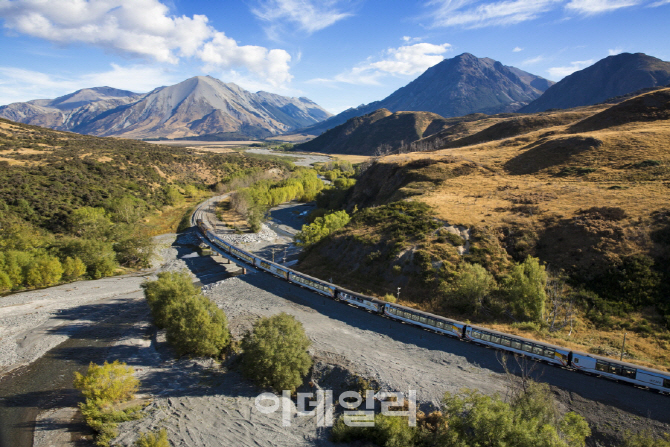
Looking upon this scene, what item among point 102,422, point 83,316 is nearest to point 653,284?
point 102,422

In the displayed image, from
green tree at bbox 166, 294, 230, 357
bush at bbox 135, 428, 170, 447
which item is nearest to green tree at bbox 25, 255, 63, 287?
green tree at bbox 166, 294, 230, 357

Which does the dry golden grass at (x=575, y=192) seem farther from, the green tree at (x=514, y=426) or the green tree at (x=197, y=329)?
the green tree at (x=197, y=329)

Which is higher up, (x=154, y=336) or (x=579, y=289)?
(x=579, y=289)

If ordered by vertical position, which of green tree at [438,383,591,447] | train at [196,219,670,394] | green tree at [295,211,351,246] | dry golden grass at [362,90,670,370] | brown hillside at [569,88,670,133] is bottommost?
train at [196,219,670,394]

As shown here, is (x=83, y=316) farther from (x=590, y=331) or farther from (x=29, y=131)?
(x=29, y=131)

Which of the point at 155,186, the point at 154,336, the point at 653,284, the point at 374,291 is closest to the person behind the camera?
the point at 653,284

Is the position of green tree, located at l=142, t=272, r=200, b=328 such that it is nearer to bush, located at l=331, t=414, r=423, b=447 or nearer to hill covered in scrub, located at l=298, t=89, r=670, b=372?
hill covered in scrub, located at l=298, t=89, r=670, b=372

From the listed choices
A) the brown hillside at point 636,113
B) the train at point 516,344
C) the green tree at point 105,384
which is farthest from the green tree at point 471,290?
the brown hillside at point 636,113
